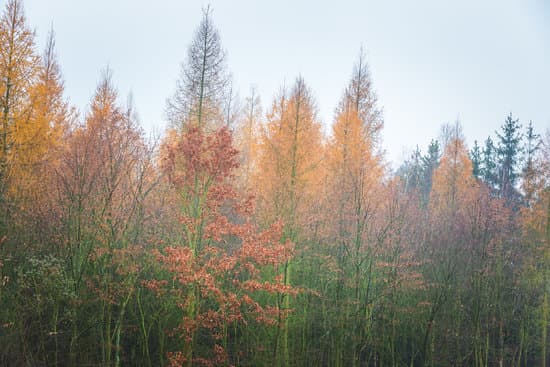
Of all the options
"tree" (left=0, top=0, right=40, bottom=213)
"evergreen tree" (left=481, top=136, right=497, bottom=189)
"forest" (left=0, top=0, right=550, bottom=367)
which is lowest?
"forest" (left=0, top=0, right=550, bottom=367)

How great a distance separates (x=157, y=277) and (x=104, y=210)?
2.99 metres

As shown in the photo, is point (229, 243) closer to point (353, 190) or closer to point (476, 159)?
point (353, 190)

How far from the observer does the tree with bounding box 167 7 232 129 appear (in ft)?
43.6

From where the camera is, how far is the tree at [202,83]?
1330 cm

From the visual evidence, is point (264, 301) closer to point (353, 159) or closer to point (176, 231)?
point (176, 231)

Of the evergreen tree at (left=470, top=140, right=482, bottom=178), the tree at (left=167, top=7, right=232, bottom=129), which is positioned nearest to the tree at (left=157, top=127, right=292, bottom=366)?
the tree at (left=167, top=7, right=232, bottom=129)

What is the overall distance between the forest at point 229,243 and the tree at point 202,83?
0.18ft

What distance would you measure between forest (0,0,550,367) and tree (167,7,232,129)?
0.05 metres

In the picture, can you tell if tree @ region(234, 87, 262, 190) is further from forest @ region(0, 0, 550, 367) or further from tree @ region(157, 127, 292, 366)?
tree @ region(157, 127, 292, 366)

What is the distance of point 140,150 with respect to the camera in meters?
8.87

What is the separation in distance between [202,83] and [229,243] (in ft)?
19.8

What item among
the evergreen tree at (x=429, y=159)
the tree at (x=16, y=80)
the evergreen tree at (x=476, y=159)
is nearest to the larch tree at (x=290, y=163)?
the tree at (x=16, y=80)

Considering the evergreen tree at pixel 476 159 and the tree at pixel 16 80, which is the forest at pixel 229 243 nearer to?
the tree at pixel 16 80

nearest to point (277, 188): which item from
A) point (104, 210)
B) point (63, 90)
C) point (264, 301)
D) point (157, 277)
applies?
point (264, 301)
